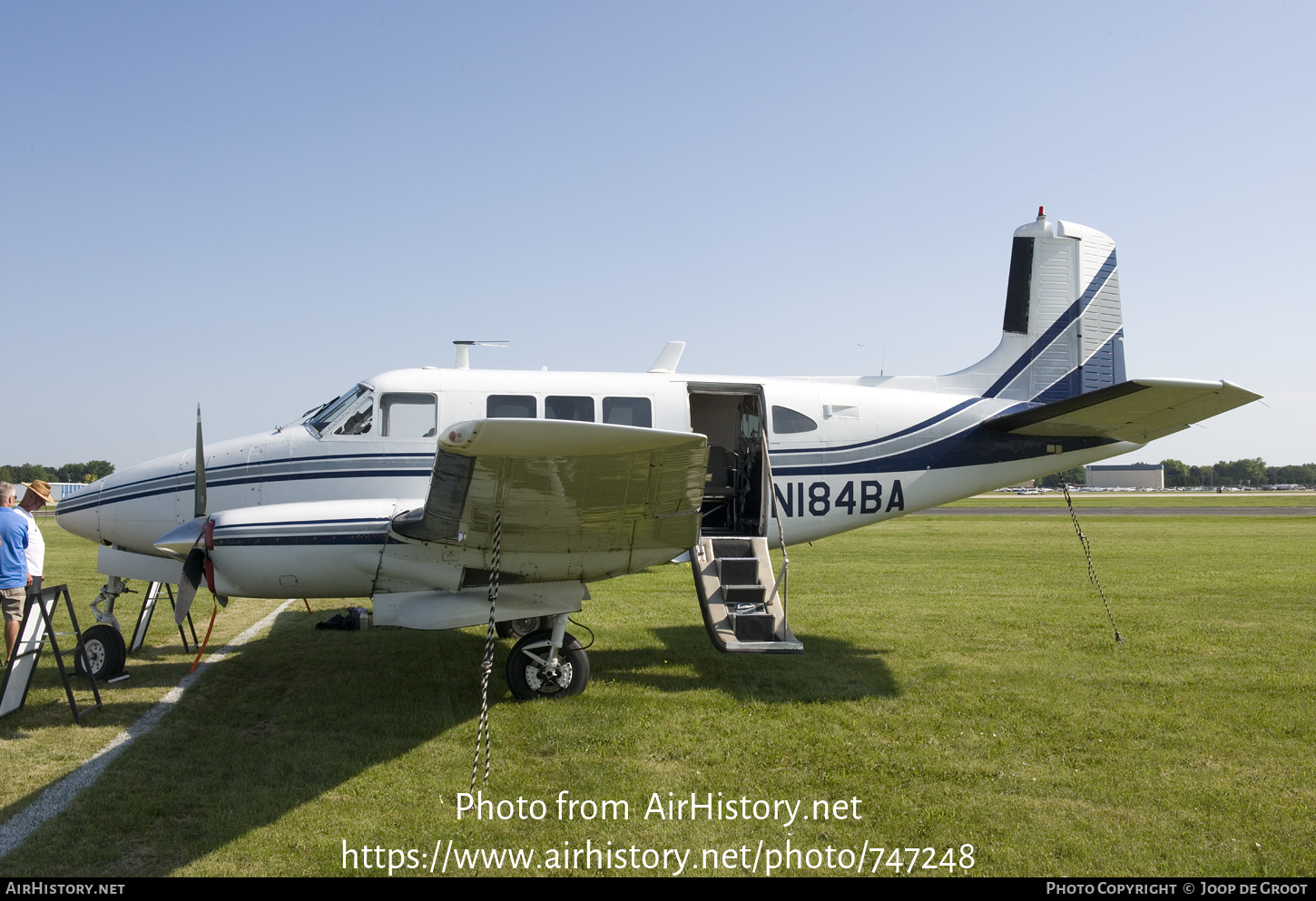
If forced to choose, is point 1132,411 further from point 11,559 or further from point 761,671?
point 11,559

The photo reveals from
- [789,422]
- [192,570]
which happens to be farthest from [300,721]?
[789,422]

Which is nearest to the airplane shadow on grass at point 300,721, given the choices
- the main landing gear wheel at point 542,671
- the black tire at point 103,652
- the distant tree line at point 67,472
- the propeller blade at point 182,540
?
the main landing gear wheel at point 542,671

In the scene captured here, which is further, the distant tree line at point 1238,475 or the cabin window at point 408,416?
the distant tree line at point 1238,475

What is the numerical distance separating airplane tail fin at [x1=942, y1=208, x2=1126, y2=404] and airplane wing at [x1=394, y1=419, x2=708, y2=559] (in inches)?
194

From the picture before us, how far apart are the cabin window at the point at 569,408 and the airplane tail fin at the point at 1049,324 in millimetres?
4431

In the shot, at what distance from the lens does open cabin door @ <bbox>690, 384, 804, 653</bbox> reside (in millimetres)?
7152

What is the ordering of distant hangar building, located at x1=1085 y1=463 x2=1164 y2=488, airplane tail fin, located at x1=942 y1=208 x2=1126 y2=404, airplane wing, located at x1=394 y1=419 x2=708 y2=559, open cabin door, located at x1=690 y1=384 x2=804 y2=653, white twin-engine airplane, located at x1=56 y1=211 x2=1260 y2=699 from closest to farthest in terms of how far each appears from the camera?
airplane wing, located at x1=394 y1=419 x2=708 y2=559 < white twin-engine airplane, located at x1=56 y1=211 x2=1260 y2=699 < open cabin door, located at x1=690 y1=384 x2=804 y2=653 < airplane tail fin, located at x1=942 y1=208 x2=1126 y2=404 < distant hangar building, located at x1=1085 y1=463 x2=1164 y2=488

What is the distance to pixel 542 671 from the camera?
23.1 ft

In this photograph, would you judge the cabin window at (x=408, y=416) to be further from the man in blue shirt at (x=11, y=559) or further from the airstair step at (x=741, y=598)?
the man in blue shirt at (x=11, y=559)

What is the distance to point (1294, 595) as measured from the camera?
40.2ft

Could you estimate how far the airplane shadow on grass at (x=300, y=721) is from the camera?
4.37 m

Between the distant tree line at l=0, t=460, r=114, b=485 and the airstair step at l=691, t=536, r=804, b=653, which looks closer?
the airstair step at l=691, t=536, r=804, b=653

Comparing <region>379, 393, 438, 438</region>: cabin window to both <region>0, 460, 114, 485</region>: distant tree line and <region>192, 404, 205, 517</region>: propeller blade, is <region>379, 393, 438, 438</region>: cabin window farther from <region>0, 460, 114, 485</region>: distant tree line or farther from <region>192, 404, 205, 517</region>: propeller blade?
<region>0, 460, 114, 485</region>: distant tree line

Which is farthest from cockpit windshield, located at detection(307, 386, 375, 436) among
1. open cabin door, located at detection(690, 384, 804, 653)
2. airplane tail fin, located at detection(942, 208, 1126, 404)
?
airplane tail fin, located at detection(942, 208, 1126, 404)
